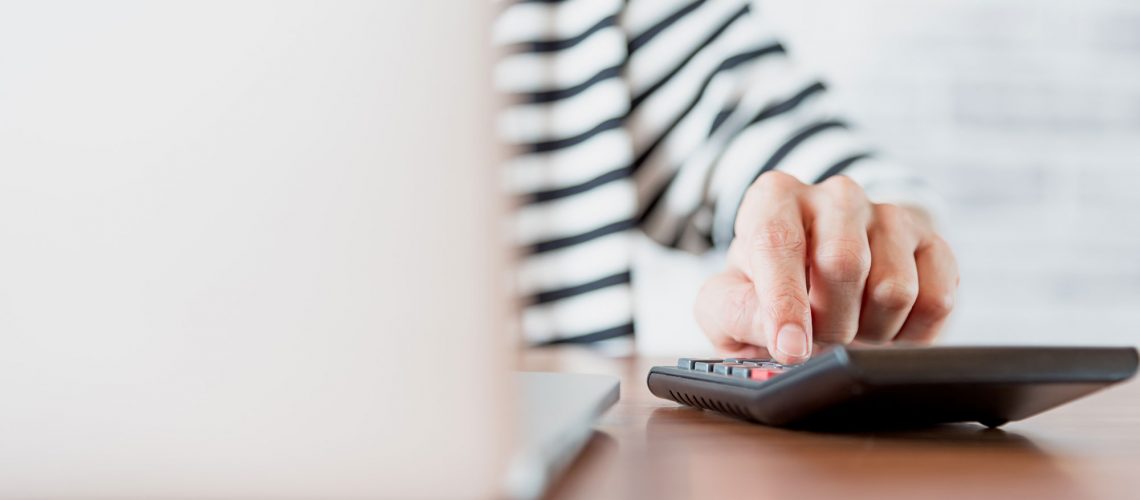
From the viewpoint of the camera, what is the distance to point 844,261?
491 mm

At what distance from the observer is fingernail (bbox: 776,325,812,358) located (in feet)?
1.33

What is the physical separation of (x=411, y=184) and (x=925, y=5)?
167cm

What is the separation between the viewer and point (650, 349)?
171 centimetres

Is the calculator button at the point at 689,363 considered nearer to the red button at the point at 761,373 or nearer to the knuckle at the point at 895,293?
the red button at the point at 761,373

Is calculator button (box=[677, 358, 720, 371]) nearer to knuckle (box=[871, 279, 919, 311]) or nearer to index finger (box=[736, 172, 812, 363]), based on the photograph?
index finger (box=[736, 172, 812, 363])

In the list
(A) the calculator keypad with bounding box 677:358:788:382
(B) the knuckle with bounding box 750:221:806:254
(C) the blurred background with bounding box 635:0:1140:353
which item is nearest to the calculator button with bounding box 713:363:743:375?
(A) the calculator keypad with bounding box 677:358:788:382

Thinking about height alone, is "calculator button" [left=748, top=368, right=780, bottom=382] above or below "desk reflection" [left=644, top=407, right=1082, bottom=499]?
above

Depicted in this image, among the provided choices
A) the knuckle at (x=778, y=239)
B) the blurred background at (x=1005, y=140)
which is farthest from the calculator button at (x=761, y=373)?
the blurred background at (x=1005, y=140)

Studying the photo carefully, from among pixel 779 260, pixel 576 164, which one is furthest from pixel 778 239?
pixel 576 164

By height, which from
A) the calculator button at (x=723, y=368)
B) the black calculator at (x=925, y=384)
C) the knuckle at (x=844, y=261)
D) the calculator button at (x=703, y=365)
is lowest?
the black calculator at (x=925, y=384)

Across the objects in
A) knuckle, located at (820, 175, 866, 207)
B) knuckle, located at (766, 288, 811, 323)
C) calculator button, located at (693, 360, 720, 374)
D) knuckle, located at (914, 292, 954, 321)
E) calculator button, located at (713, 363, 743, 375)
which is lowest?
calculator button, located at (713, 363, 743, 375)

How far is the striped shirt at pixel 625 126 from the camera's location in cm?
120

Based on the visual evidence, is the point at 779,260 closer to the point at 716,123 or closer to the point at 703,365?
the point at 703,365

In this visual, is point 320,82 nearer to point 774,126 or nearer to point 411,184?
point 411,184
